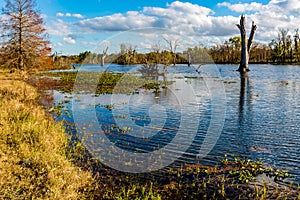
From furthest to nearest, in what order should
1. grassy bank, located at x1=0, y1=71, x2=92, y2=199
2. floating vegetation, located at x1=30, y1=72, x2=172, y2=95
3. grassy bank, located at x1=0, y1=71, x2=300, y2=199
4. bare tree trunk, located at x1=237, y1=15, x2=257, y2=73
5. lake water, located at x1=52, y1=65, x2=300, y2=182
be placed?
bare tree trunk, located at x1=237, y1=15, x2=257, y2=73, floating vegetation, located at x1=30, y1=72, x2=172, y2=95, lake water, located at x1=52, y1=65, x2=300, y2=182, grassy bank, located at x1=0, y1=71, x2=300, y2=199, grassy bank, located at x1=0, y1=71, x2=92, y2=199

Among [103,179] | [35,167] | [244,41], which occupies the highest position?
[244,41]

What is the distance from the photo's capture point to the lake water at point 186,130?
867 cm

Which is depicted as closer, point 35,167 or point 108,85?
point 35,167

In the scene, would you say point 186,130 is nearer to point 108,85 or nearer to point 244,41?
point 108,85

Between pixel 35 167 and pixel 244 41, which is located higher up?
pixel 244 41

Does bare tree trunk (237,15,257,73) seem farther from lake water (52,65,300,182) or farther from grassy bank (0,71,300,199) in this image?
grassy bank (0,71,300,199)

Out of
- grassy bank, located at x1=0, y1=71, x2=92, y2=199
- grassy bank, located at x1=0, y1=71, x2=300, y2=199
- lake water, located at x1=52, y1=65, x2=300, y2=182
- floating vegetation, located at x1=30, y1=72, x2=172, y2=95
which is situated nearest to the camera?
grassy bank, located at x1=0, y1=71, x2=92, y2=199

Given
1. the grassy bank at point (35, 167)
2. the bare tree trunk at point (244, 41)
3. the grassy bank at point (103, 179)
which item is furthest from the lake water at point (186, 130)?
the bare tree trunk at point (244, 41)

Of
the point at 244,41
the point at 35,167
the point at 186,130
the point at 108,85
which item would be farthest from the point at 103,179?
the point at 244,41

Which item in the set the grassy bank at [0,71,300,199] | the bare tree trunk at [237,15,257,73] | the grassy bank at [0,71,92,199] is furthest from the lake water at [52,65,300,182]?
the bare tree trunk at [237,15,257,73]

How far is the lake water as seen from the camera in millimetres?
8672

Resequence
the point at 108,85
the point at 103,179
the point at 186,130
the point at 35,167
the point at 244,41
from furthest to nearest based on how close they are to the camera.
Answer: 1. the point at 244,41
2. the point at 108,85
3. the point at 186,130
4. the point at 103,179
5. the point at 35,167

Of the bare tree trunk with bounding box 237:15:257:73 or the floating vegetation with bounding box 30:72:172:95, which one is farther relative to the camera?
the bare tree trunk with bounding box 237:15:257:73

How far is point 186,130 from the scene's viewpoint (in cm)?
1159
